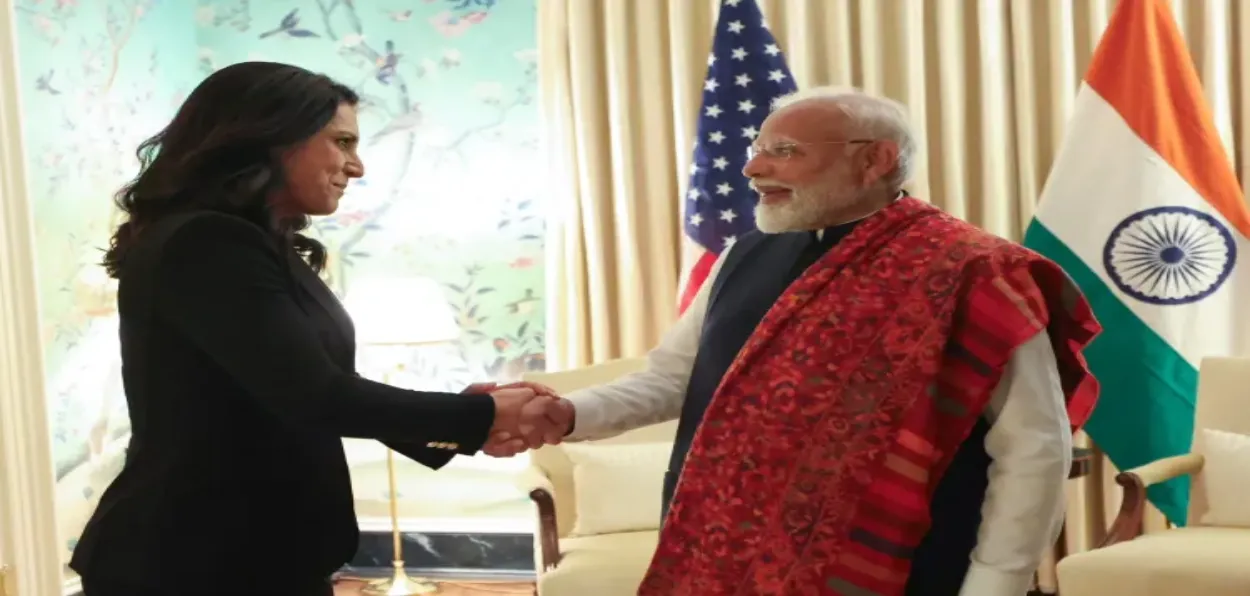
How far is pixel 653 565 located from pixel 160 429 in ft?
2.38

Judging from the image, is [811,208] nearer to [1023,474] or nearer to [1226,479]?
[1023,474]

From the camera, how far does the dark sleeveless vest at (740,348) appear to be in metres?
1.75

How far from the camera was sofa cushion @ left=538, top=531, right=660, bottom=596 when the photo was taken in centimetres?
304

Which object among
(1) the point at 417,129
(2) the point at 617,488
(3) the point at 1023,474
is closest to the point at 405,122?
(1) the point at 417,129

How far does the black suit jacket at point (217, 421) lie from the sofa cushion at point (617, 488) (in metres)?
1.84

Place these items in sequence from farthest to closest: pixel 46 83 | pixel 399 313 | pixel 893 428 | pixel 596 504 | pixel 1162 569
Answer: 1. pixel 399 313
2. pixel 46 83
3. pixel 596 504
4. pixel 1162 569
5. pixel 893 428

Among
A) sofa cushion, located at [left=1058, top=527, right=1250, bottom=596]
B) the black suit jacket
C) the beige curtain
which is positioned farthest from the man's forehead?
the beige curtain

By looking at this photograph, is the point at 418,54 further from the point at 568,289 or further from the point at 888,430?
Answer: the point at 888,430

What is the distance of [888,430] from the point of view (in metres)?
1.70

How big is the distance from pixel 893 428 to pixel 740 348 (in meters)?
0.34

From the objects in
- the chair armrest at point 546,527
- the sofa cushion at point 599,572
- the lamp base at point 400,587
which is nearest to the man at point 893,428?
the sofa cushion at point 599,572

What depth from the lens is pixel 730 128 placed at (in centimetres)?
402

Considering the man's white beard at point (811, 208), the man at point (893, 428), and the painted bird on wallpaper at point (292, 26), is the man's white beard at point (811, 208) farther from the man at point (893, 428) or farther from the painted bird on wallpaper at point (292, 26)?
the painted bird on wallpaper at point (292, 26)

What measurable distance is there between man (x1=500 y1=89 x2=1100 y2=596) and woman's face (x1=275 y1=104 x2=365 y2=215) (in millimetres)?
634
